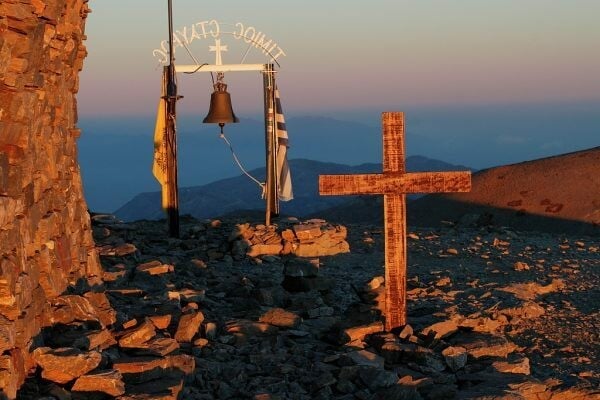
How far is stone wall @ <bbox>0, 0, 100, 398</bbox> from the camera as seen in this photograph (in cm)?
679

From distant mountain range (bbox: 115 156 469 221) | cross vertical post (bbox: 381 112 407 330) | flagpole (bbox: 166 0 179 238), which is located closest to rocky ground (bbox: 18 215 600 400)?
cross vertical post (bbox: 381 112 407 330)

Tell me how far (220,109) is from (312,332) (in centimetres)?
674

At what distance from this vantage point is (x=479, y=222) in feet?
81.4

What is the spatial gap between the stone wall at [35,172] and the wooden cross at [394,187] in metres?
2.68

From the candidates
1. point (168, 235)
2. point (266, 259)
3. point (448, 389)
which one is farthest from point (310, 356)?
point (168, 235)

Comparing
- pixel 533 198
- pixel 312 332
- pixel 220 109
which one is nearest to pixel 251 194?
pixel 533 198

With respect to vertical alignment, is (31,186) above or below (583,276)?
above

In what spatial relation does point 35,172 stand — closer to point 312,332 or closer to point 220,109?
point 312,332

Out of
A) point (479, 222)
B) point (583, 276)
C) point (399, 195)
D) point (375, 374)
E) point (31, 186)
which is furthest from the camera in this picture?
point (479, 222)

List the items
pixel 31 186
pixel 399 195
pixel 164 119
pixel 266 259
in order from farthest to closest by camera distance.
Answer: pixel 164 119 < pixel 266 259 < pixel 399 195 < pixel 31 186

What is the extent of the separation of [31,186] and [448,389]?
3.90 meters

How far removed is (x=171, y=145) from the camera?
1642 cm

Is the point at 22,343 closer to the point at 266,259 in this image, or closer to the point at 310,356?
the point at 310,356

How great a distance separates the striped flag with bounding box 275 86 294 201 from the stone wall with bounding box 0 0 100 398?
25.3 ft
